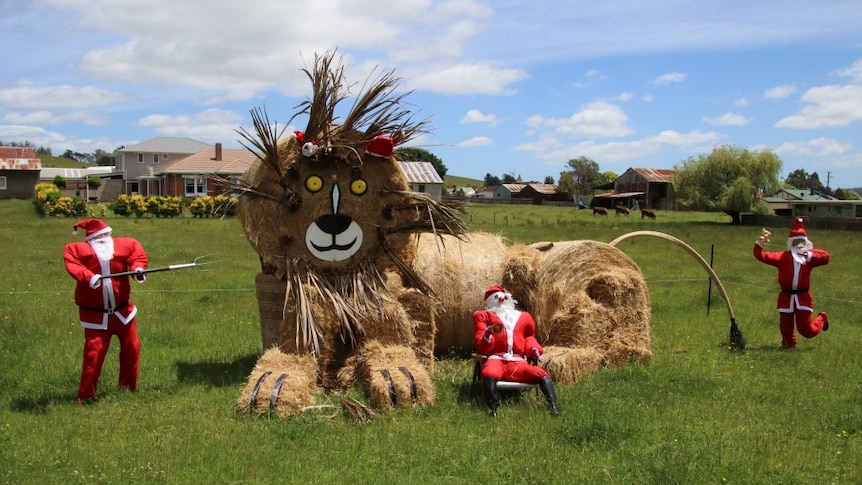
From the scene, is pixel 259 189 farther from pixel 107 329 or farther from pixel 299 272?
pixel 107 329

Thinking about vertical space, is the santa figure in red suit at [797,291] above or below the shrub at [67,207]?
below

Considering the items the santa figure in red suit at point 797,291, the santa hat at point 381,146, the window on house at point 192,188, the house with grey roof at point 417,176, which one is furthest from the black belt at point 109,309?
the window on house at point 192,188

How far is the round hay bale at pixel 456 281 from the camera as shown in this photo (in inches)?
347

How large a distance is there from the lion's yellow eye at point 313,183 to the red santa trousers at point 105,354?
212 centimetres

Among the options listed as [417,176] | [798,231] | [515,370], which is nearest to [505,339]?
[515,370]

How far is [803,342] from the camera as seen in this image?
1012cm

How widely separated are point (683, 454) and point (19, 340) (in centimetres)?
770

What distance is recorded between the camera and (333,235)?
302 inches

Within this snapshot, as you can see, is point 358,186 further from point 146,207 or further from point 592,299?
point 146,207

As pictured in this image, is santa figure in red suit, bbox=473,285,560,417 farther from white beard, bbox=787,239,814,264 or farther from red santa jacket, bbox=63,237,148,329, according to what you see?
white beard, bbox=787,239,814,264

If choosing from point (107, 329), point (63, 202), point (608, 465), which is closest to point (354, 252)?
point (107, 329)

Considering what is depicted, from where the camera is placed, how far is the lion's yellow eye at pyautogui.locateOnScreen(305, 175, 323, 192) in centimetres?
764

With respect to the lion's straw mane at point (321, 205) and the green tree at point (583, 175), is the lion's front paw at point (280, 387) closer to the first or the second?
the lion's straw mane at point (321, 205)

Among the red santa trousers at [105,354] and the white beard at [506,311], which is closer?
the red santa trousers at [105,354]
